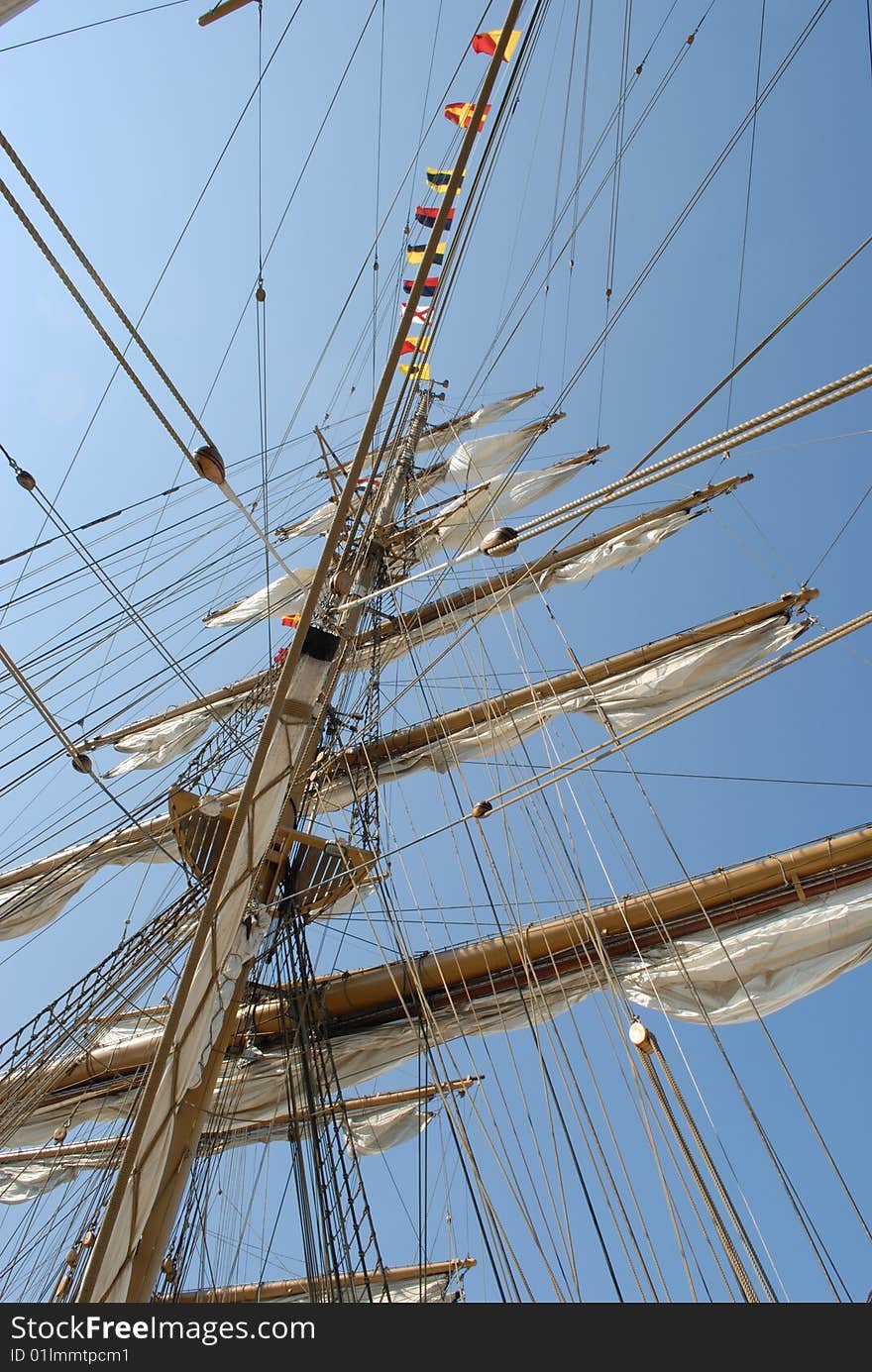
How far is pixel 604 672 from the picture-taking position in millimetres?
8953

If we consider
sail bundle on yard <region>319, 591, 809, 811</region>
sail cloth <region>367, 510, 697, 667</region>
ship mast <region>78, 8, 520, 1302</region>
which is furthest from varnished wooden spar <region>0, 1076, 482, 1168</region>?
sail cloth <region>367, 510, 697, 667</region>

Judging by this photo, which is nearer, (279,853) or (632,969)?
(279,853)

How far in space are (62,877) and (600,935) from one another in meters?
5.18

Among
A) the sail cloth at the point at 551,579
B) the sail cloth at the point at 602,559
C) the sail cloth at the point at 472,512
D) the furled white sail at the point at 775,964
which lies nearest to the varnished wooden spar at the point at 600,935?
the furled white sail at the point at 775,964

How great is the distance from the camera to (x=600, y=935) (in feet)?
20.7

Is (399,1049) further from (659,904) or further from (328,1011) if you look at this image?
(659,904)

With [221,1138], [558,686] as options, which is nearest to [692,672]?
[558,686]

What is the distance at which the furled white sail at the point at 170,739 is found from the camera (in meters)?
10.7

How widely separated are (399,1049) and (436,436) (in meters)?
12.0

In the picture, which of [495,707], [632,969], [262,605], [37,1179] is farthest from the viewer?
[262,605]

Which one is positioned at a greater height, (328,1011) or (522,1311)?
(328,1011)

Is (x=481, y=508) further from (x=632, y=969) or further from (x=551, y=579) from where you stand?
(x=632, y=969)

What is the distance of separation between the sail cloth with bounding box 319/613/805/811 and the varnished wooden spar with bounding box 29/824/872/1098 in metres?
1.85

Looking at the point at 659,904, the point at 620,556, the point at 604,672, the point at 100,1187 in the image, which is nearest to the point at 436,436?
the point at 620,556
